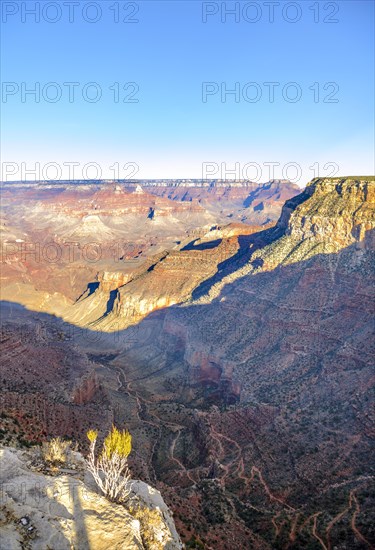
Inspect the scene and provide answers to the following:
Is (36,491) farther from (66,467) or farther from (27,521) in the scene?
(66,467)

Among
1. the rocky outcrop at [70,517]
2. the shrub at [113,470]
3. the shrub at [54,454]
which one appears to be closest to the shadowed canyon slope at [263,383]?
the rocky outcrop at [70,517]

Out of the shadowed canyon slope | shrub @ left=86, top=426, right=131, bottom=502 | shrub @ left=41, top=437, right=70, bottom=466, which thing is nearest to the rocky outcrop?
shrub @ left=86, top=426, right=131, bottom=502

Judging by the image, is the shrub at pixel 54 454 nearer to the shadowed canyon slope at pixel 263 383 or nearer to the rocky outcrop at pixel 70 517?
the rocky outcrop at pixel 70 517

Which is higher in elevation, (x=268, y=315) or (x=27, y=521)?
(x=268, y=315)

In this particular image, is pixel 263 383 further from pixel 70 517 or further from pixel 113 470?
pixel 70 517

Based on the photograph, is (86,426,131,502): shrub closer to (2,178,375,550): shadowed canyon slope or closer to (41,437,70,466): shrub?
(41,437,70,466): shrub

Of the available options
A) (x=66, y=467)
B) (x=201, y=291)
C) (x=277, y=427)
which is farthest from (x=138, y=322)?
(x=66, y=467)

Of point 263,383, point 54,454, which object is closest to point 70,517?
point 54,454
